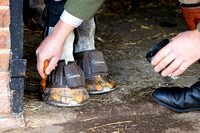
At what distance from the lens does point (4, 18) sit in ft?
4.97

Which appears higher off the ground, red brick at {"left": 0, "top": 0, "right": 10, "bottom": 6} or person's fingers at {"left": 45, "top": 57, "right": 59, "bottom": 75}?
red brick at {"left": 0, "top": 0, "right": 10, "bottom": 6}

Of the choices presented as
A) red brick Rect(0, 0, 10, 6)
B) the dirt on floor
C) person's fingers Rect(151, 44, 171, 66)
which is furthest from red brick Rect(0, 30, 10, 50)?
person's fingers Rect(151, 44, 171, 66)

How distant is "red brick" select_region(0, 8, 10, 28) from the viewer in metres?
1.50

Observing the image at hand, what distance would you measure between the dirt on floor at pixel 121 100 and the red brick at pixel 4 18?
1.51ft

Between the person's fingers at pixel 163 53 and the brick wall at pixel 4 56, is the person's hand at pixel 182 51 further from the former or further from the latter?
the brick wall at pixel 4 56

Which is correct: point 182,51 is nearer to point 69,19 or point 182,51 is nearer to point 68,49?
point 69,19

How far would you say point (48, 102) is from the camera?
1.81 m

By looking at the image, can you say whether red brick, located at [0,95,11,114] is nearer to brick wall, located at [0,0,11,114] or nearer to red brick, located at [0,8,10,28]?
brick wall, located at [0,0,11,114]

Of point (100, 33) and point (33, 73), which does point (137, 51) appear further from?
point (33, 73)

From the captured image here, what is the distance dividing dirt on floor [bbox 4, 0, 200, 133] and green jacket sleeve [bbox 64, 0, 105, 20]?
0.51 meters

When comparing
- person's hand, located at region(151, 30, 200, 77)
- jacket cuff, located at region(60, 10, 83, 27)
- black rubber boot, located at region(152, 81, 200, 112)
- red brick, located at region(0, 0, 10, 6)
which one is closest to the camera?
person's hand, located at region(151, 30, 200, 77)

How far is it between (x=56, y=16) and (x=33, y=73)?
573 mm

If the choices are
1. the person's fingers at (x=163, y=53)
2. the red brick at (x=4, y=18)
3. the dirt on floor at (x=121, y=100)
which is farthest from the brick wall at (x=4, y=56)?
the person's fingers at (x=163, y=53)

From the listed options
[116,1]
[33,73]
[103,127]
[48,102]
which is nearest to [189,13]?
[103,127]
